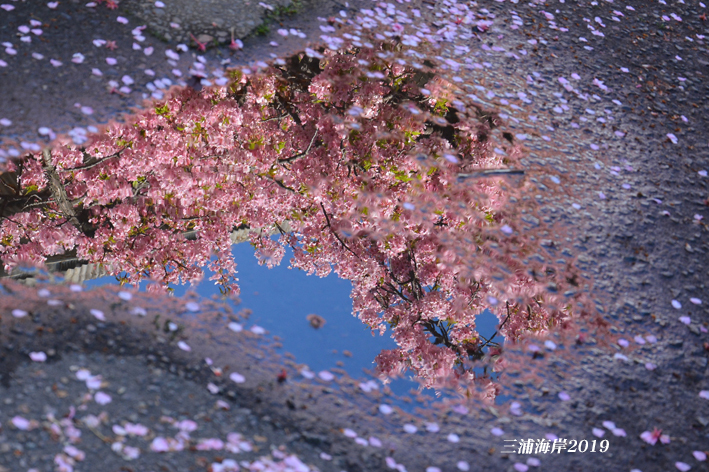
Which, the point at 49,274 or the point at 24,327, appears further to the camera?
the point at 49,274

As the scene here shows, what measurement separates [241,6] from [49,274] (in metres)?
3.43

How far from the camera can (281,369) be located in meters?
2.96

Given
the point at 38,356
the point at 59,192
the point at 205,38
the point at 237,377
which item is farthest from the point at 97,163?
the point at 237,377

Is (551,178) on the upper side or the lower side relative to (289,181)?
upper

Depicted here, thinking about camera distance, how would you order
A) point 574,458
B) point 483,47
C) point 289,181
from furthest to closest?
point 483,47
point 289,181
point 574,458

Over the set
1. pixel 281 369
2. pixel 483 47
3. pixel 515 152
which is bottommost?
pixel 281 369

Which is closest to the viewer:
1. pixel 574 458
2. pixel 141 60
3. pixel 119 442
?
pixel 119 442

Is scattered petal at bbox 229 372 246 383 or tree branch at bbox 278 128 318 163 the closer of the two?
scattered petal at bbox 229 372 246 383

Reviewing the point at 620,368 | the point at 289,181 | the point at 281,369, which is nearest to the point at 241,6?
the point at 289,181

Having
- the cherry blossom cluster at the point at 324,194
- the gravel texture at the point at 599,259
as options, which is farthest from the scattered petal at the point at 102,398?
the cherry blossom cluster at the point at 324,194

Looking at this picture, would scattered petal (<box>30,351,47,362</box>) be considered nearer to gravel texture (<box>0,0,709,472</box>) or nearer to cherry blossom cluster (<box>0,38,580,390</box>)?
gravel texture (<box>0,0,709,472</box>)

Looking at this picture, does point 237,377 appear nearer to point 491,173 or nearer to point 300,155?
point 300,155

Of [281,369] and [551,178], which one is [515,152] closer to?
[551,178]

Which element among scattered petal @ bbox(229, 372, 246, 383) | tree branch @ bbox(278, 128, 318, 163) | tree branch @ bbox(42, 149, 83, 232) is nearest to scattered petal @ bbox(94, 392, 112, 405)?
scattered petal @ bbox(229, 372, 246, 383)
